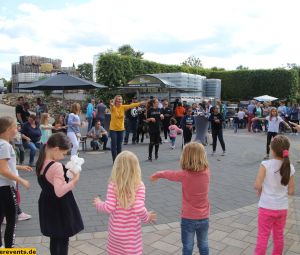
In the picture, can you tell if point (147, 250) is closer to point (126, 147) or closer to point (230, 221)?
point (230, 221)

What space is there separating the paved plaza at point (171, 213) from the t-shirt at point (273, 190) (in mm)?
919

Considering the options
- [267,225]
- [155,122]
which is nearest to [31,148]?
[155,122]

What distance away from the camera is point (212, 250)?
421cm

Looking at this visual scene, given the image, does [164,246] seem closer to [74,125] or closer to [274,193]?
[274,193]

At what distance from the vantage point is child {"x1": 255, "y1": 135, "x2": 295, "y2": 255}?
3586mm

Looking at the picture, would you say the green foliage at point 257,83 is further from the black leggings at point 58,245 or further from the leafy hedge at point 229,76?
the black leggings at point 58,245

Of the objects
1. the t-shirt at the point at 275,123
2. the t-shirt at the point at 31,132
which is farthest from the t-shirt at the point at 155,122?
the t-shirt at the point at 275,123

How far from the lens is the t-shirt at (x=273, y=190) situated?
3596 millimetres

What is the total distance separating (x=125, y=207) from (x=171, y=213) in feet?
8.95

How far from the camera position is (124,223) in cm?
298

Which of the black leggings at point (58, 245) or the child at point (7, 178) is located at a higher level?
the child at point (7, 178)

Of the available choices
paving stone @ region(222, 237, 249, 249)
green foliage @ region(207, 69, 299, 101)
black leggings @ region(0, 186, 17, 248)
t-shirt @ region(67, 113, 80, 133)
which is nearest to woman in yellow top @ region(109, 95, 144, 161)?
t-shirt @ region(67, 113, 80, 133)

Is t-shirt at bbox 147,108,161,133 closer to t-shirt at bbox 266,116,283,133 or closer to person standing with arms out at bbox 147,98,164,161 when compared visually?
person standing with arms out at bbox 147,98,164,161

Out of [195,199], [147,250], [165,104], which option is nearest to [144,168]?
[147,250]
